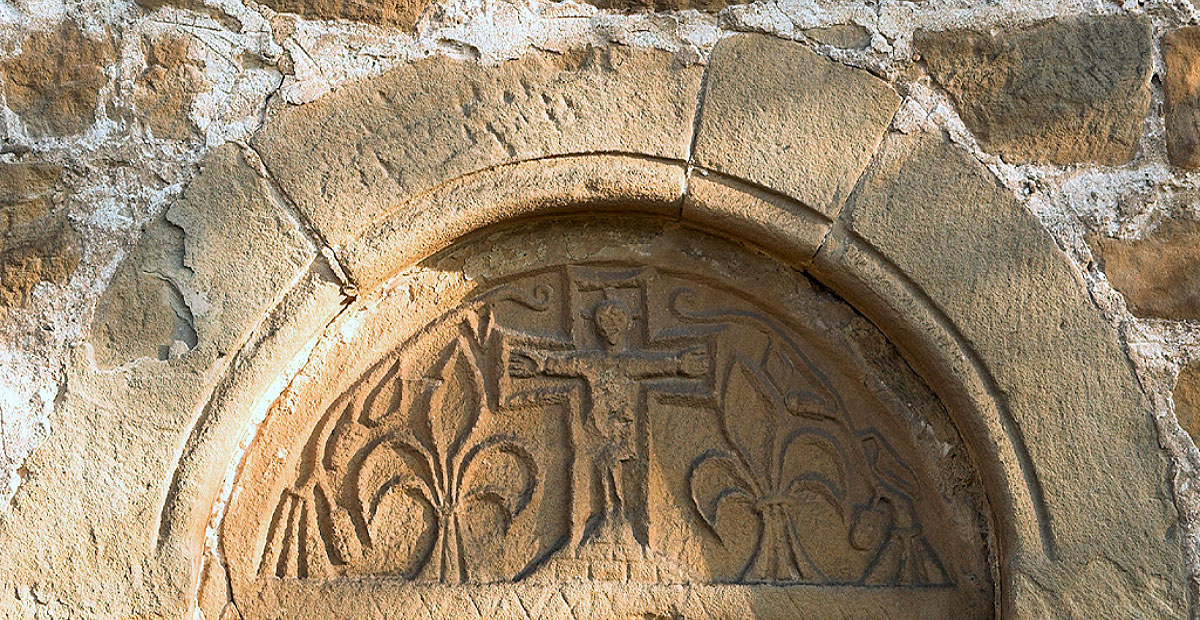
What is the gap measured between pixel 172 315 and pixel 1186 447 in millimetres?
1828

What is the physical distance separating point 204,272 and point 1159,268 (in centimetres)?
175

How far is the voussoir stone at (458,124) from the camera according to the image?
194cm

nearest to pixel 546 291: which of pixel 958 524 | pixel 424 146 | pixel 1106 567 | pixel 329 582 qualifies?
pixel 424 146

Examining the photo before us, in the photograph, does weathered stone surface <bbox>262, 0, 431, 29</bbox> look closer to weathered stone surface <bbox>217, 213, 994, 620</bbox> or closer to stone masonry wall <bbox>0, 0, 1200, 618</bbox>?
Result: stone masonry wall <bbox>0, 0, 1200, 618</bbox>

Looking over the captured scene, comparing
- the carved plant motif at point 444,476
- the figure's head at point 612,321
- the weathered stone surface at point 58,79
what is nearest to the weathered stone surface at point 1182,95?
the figure's head at point 612,321

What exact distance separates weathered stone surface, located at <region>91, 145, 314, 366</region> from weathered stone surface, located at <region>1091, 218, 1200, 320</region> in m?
1.49

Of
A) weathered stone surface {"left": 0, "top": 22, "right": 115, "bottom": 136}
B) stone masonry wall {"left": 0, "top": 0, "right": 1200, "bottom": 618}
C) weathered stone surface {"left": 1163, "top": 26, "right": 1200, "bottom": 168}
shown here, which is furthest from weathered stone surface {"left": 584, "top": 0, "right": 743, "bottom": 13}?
weathered stone surface {"left": 0, "top": 22, "right": 115, "bottom": 136}

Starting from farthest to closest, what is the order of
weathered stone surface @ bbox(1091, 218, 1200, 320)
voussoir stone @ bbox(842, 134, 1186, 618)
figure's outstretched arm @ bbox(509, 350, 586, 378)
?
1. figure's outstretched arm @ bbox(509, 350, 586, 378)
2. weathered stone surface @ bbox(1091, 218, 1200, 320)
3. voussoir stone @ bbox(842, 134, 1186, 618)

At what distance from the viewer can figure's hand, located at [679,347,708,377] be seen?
209 cm

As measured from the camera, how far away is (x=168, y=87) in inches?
77.3

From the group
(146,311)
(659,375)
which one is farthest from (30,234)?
(659,375)

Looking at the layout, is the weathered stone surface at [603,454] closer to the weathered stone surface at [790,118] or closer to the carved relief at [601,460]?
the carved relief at [601,460]

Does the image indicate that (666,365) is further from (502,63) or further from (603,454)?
(502,63)

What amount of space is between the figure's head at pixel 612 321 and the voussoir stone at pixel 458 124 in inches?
12.6
